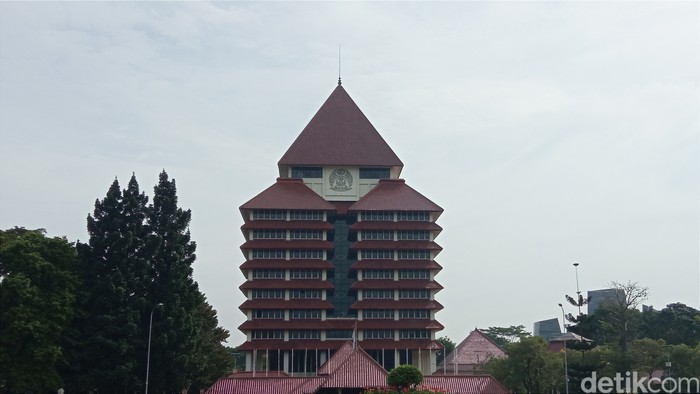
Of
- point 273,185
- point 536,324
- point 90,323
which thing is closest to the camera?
point 90,323

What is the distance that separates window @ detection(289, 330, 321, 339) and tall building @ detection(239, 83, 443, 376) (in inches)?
4.3

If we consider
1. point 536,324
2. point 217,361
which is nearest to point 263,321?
point 217,361

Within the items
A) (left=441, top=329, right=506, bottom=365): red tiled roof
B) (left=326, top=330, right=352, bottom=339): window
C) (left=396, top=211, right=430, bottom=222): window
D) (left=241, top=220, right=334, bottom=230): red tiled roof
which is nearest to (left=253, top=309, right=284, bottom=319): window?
(left=326, top=330, right=352, bottom=339): window

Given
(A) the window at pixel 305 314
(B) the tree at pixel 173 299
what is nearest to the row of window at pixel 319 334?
(A) the window at pixel 305 314

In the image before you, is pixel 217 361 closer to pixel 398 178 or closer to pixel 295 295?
pixel 295 295

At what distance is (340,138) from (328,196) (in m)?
7.47

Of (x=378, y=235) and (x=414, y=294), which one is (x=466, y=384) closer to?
(x=414, y=294)

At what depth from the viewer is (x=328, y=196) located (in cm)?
9900

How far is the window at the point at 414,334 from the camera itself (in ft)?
289

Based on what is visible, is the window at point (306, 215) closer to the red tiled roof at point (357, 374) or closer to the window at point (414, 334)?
the window at point (414, 334)

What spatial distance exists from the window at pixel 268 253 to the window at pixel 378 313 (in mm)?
11215

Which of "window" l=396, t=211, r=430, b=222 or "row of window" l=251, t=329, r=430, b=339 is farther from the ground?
"window" l=396, t=211, r=430, b=222

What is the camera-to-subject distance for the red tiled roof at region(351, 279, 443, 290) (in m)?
89.5

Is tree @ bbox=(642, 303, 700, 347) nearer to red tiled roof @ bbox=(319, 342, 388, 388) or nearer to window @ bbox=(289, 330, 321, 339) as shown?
window @ bbox=(289, 330, 321, 339)
